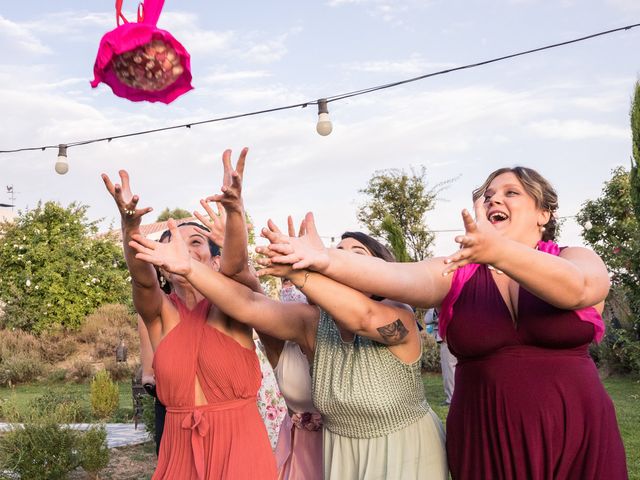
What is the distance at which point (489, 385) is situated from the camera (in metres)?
2.59

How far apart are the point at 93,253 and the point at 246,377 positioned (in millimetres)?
22613

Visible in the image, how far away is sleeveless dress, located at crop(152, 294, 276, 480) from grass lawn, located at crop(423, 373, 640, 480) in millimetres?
4294

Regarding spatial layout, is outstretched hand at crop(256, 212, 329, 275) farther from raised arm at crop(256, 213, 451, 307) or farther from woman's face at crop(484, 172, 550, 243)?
woman's face at crop(484, 172, 550, 243)

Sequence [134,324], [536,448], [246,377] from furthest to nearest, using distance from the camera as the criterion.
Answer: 1. [134,324]
2. [246,377]
3. [536,448]

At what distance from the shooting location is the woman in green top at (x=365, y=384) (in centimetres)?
281

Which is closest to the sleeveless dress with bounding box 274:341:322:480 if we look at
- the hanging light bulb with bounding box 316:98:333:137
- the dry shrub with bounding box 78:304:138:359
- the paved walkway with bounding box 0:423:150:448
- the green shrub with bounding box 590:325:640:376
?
the paved walkway with bounding box 0:423:150:448

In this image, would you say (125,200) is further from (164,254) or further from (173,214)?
(173,214)

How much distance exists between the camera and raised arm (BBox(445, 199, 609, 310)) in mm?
2117

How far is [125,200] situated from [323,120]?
22.4ft

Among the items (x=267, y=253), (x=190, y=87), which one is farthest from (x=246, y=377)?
(x=190, y=87)

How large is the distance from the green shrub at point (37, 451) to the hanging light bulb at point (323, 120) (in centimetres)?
480

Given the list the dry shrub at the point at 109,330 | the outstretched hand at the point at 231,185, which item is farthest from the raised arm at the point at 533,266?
the dry shrub at the point at 109,330

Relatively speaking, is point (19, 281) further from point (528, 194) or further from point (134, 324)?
point (528, 194)

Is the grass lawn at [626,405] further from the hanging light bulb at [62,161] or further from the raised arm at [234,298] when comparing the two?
the hanging light bulb at [62,161]
